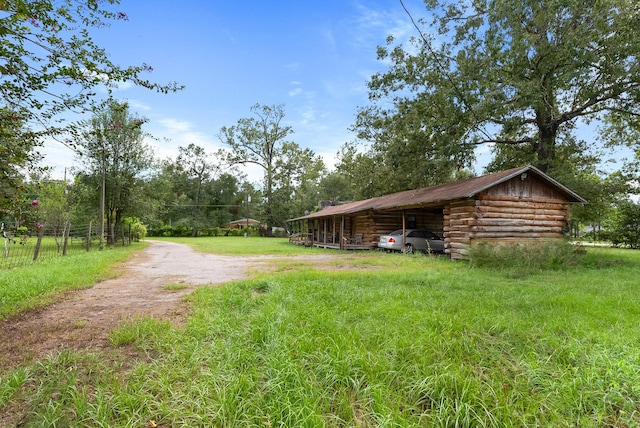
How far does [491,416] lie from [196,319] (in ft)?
12.1

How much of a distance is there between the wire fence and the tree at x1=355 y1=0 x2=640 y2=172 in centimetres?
1154

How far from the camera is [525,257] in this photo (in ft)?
33.9

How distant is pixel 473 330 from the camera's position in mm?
3941

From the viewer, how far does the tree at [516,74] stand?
1273 centimetres

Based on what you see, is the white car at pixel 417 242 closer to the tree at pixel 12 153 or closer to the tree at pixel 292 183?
the tree at pixel 12 153

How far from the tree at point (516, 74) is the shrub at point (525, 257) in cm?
642

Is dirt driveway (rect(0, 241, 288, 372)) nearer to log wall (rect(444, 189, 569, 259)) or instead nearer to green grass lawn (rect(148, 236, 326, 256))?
log wall (rect(444, 189, 569, 259))

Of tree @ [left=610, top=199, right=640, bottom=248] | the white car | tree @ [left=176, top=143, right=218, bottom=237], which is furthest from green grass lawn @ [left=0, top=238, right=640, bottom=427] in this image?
tree @ [left=176, top=143, right=218, bottom=237]

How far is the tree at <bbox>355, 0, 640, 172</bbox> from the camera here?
1273 centimetres

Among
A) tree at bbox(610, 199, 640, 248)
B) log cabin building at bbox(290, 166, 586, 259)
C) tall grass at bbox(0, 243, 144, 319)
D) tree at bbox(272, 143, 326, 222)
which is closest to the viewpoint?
tall grass at bbox(0, 243, 144, 319)

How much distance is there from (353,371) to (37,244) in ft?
41.1

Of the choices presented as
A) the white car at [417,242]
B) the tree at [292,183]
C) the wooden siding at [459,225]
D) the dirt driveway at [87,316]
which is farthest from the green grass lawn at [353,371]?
the tree at [292,183]

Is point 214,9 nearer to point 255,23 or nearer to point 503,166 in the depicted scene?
point 255,23

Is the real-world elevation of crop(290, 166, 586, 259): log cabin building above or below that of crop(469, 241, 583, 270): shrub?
above
